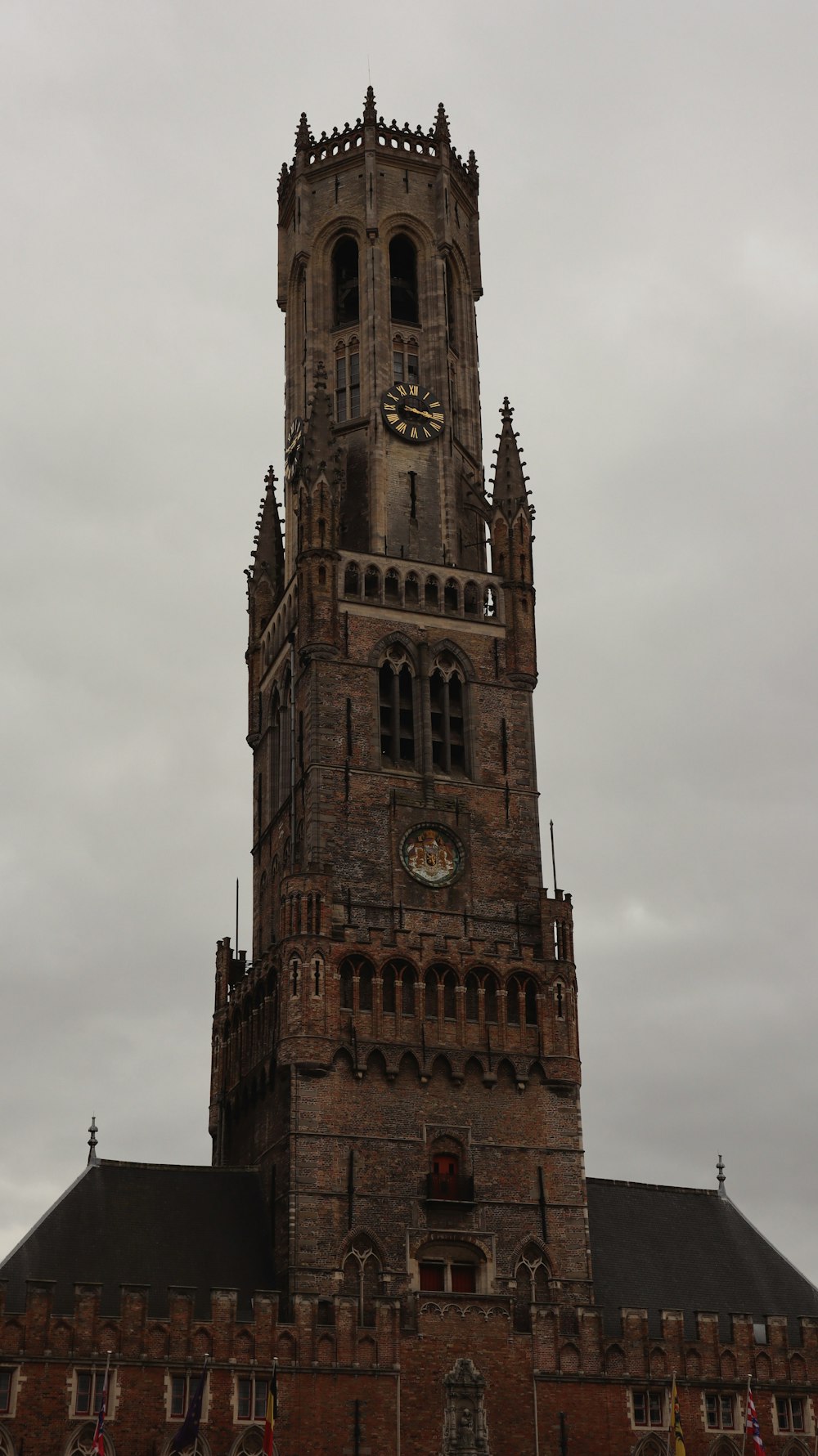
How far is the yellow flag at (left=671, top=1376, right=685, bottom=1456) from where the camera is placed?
61125mm

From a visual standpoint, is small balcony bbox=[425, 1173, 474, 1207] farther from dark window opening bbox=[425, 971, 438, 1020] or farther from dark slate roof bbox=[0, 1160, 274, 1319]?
dark slate roof bbox=[0, 1160, 274, 1319]

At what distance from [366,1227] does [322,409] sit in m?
35.9

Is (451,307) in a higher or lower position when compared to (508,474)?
higher

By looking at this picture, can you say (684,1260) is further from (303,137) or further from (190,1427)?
(303,137)

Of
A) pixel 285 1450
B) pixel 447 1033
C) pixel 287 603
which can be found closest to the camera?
pixel 285 1450

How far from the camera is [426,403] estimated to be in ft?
273

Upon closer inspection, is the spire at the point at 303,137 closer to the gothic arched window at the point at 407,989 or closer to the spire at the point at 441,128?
the spire at the point at 441,128

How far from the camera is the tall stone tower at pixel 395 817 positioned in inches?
2581

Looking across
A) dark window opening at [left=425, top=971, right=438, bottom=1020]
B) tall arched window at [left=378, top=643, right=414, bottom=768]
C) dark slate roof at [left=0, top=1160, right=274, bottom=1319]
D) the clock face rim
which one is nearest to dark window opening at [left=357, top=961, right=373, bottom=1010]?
dark window opening at [left=425, top=971, right=438, bottom=1020]

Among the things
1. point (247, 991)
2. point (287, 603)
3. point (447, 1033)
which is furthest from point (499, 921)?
point (287, 603)

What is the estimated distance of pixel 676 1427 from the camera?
6103 centimetres

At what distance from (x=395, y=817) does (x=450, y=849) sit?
2557 millimetres

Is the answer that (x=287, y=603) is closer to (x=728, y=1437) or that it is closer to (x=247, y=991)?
(x=247, y=991)

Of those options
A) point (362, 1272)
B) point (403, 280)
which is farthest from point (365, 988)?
point (403, 280)
